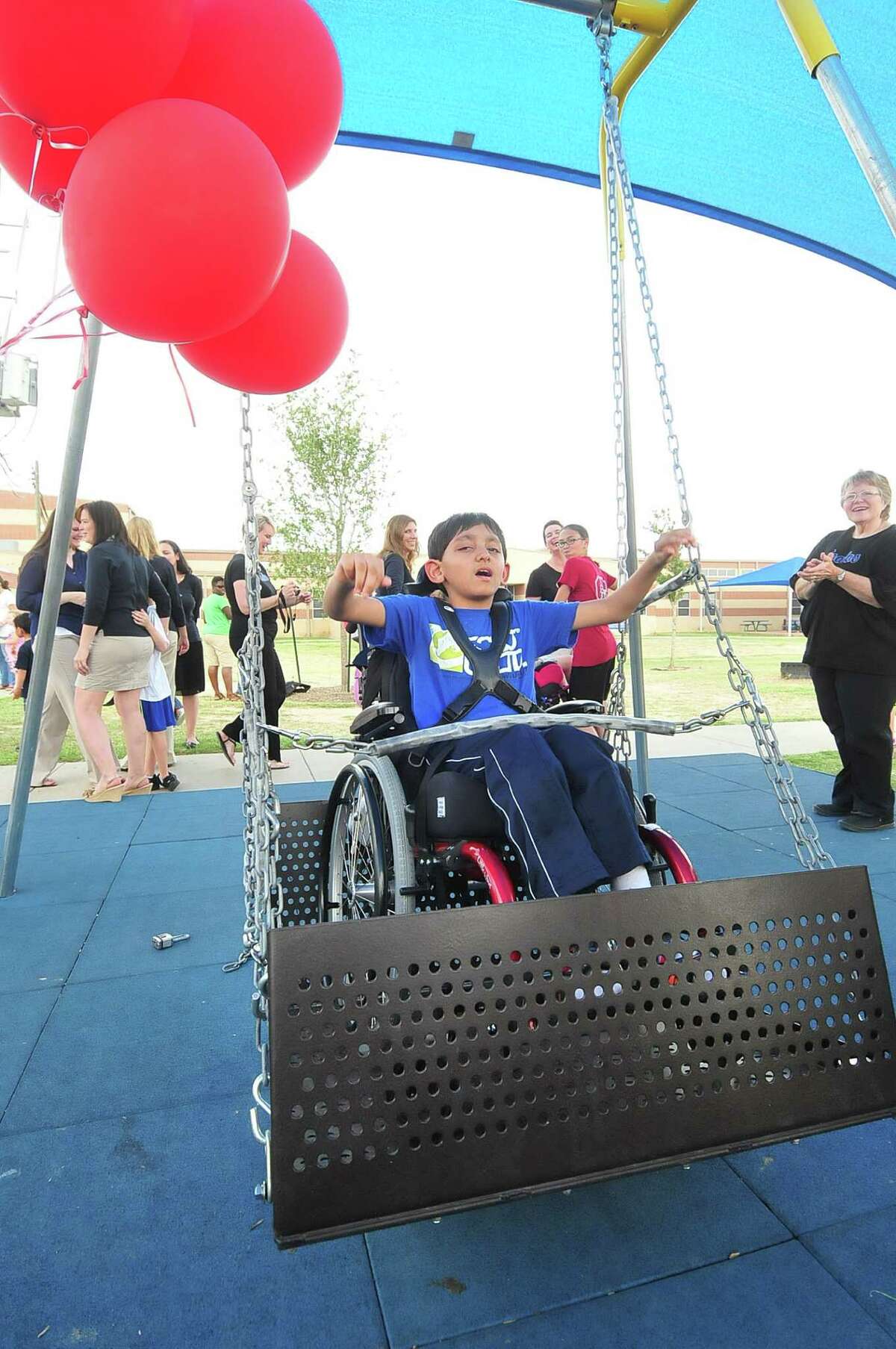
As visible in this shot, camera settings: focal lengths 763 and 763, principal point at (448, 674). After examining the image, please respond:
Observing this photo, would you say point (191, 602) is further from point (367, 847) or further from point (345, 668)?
point (345, 668)

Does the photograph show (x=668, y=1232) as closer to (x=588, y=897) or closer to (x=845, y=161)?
(x=588, y=897)

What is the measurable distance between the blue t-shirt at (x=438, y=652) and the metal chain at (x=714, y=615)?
0.63 metres

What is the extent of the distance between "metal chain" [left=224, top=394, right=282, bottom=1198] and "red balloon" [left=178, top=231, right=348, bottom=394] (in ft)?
0.35

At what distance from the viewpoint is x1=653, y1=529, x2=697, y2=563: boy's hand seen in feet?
6.70

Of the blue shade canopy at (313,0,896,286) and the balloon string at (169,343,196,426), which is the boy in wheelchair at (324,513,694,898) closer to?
the balloon string at (169,343,196,426)

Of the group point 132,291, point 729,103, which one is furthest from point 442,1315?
point 729,103

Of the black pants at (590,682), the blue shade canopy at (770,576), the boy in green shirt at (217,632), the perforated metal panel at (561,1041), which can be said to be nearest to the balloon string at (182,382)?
the perforated metal panel at (561,1041)

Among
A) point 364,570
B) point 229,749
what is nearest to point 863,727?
point 364,570

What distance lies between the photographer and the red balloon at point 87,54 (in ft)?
5.54

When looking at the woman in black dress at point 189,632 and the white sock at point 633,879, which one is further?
the woman in black dress at point 189,632

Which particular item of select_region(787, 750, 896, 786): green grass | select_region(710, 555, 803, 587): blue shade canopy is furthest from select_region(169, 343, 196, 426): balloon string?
select_region(710, 555, 803, 587): blue shade canopy

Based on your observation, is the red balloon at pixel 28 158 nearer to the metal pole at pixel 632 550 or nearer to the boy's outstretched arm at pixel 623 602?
the metal pole at pixel 632 550

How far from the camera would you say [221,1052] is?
2221 mm

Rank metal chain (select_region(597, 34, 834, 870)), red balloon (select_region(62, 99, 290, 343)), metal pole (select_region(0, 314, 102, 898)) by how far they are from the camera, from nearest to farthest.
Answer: red balloon (select_region(62, 99, 290, 343))
metal chain (select_region(597, 34, 834, 870))
metal pole (select_region(0, 314, 102, 898))
